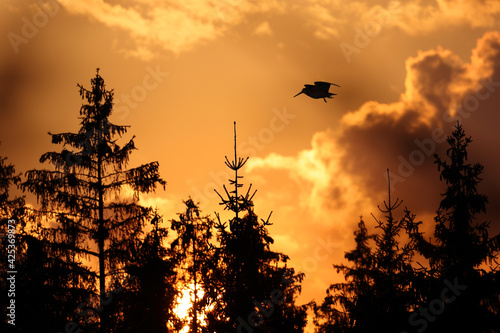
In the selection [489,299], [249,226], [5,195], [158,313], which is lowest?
[489,299]

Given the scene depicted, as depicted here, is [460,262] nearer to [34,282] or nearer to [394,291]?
[394,291]

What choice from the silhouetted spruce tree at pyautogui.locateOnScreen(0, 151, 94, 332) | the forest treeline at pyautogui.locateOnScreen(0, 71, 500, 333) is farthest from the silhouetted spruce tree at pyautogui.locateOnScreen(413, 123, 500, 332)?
the silhouetted spruce tree at pyautogui.locateOnScreen(0, 151, 94, 332)

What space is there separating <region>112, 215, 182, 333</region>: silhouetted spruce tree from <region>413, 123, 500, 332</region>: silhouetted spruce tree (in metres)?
10.3

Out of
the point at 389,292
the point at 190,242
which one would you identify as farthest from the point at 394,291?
the point at 190,242

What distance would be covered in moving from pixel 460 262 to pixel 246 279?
23.7ft

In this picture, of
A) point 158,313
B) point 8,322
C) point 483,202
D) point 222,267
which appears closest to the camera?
point 483,202

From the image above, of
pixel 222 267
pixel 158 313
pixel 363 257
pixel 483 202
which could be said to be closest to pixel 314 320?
pixel 363 257

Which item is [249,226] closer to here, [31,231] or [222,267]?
[222,267]

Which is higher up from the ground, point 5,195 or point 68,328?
point 5,195

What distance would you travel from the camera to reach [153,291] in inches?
1083

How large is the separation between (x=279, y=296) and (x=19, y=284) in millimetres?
10678

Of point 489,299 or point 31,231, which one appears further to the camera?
point 31,231

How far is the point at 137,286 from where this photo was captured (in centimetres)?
2692

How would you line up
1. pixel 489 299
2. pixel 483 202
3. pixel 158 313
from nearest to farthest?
pixel 489 299, pixel 483 202, pixel 158 313
